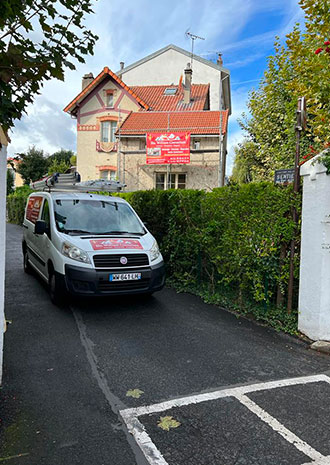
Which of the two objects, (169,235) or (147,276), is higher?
(169,235)

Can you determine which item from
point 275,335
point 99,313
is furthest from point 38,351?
point 275,335

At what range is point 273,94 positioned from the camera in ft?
30.8

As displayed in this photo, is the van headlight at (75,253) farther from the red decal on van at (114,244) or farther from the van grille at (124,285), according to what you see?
the van grille at (124,285)

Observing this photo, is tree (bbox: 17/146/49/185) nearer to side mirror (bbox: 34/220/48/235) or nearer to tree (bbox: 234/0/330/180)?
tree (bbox: 234/0/330/180)

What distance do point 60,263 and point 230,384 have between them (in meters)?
3.34

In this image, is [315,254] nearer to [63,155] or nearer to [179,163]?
[179,163]

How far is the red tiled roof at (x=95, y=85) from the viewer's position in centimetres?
2773

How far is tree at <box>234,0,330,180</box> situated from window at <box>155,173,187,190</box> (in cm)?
1075

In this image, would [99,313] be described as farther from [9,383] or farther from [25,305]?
[9,383]

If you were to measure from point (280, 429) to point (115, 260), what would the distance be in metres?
3.54

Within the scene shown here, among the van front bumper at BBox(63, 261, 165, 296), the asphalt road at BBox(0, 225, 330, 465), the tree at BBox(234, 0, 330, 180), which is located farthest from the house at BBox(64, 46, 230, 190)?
the asphalt road at BBox(0, 225, 330, 465)

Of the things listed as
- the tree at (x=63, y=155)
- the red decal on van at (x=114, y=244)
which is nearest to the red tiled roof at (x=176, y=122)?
the red decal on van at (x=114, y=244)

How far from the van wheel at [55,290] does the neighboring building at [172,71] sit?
28732 millimetres

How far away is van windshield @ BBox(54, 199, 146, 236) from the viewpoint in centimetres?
665
